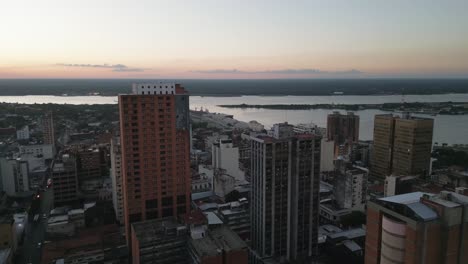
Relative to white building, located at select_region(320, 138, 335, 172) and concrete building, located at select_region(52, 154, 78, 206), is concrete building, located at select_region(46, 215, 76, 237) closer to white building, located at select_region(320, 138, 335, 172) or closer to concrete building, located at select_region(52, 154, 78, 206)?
concrete building, located at select_region(52, 154, 78, 206)

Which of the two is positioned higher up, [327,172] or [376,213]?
[376,213]

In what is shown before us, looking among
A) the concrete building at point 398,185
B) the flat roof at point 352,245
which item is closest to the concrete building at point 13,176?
the flat roof at point 352,245

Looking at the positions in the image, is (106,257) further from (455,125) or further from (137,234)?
(455,125)

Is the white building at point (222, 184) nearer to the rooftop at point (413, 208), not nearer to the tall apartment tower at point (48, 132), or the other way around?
the rooftop at point (413, 208)

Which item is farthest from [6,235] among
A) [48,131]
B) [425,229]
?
[48,131]

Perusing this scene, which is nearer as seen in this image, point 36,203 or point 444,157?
point 36,203

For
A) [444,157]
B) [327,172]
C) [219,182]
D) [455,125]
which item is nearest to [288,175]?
[219,182]
